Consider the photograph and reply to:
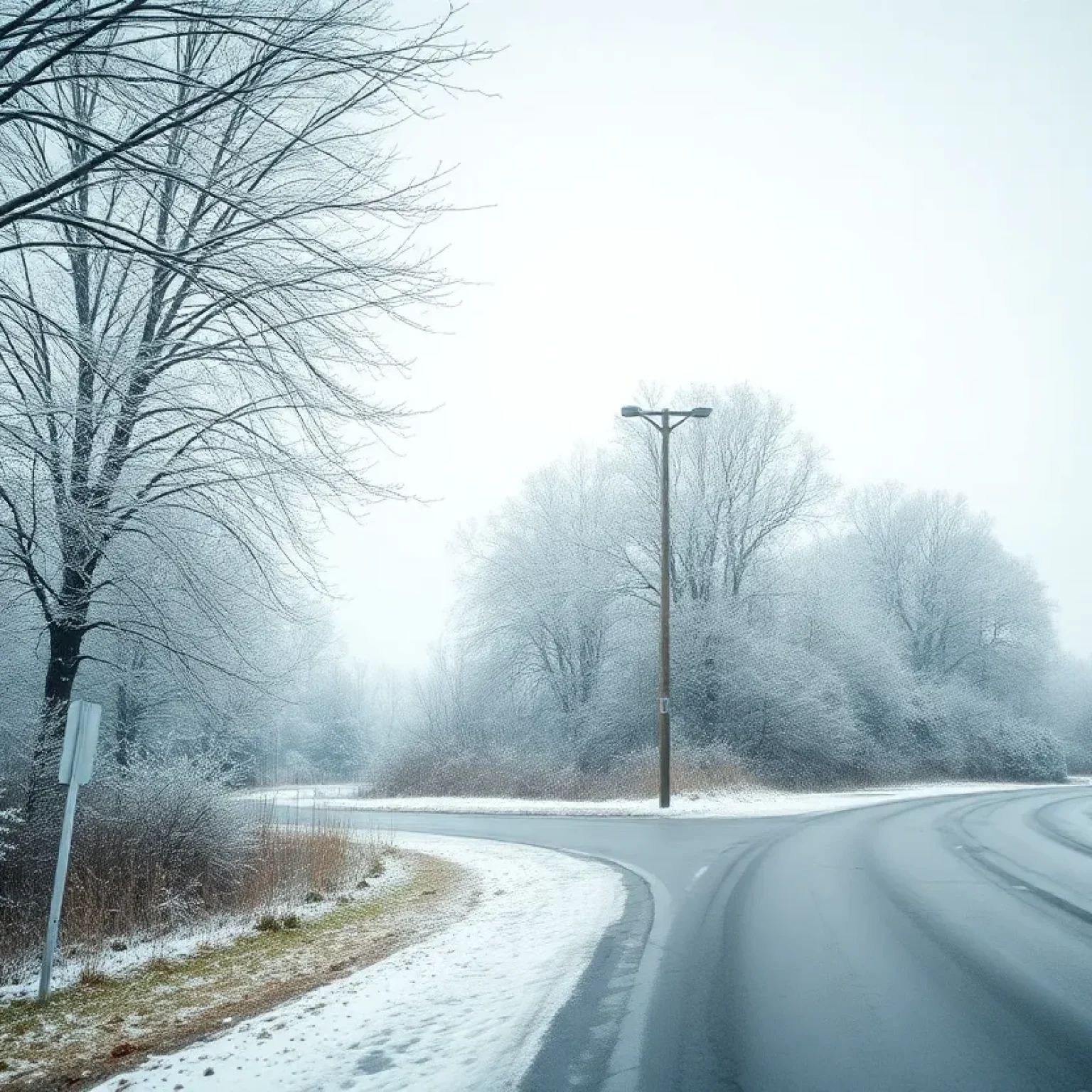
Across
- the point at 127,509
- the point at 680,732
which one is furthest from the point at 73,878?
the point at 680,732

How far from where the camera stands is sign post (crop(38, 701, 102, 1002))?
20.5 ft

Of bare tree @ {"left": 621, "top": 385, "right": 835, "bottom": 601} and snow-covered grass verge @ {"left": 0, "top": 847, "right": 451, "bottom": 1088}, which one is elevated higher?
bare tree @ {"left": 621, "top": 385, "right": 835, "bottom": 601}

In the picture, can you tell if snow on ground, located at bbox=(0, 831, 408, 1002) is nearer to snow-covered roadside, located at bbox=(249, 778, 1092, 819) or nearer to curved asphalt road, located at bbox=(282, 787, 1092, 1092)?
curved asphalt road, located at bbox=(282, 787, 1092, 1092)

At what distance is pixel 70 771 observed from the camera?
6.38 m

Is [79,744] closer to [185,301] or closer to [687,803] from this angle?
[185,301]

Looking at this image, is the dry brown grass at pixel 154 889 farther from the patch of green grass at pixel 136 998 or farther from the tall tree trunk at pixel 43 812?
the patch of green grass at pixel 136 998

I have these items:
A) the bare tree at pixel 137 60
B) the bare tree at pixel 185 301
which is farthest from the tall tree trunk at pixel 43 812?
the bare tree at pixel 137 60

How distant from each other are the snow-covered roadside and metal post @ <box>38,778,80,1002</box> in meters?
10.3

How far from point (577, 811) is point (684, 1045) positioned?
17.7m

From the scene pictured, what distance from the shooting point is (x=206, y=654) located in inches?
400

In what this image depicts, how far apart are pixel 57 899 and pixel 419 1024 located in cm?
360

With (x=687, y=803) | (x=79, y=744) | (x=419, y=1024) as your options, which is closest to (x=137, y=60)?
(x=79, y=744)

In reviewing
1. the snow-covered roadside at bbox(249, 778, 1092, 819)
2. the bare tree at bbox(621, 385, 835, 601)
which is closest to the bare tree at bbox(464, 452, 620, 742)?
the bare tree at bbox(621, 385, 835, 601)

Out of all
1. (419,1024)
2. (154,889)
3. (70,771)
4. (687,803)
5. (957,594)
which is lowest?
(687,803)
